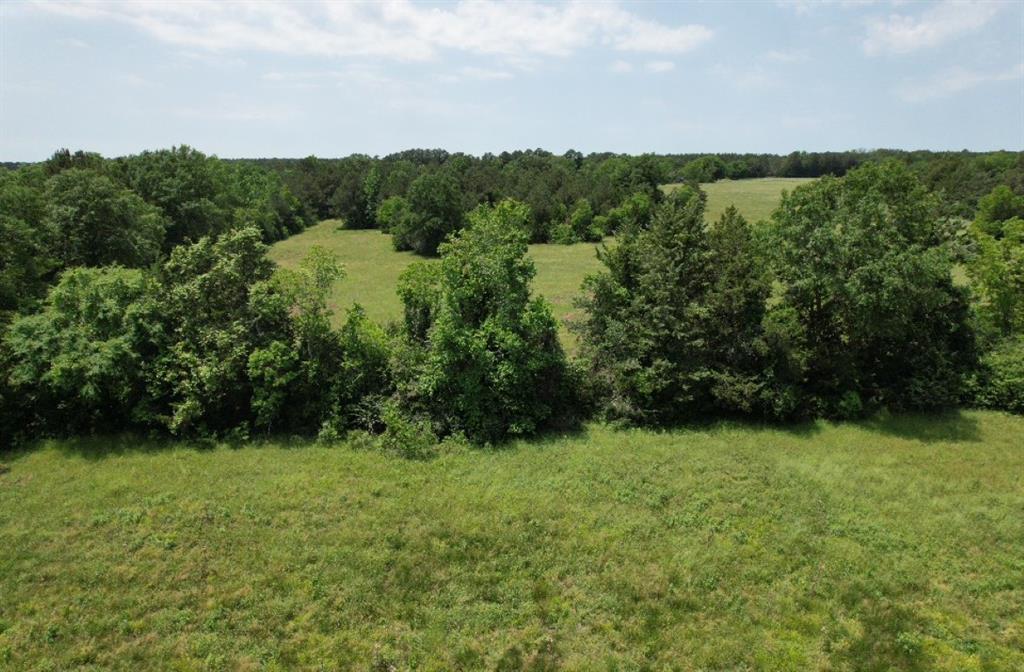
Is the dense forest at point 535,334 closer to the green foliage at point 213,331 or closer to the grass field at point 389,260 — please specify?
the green foliage at point 213,331

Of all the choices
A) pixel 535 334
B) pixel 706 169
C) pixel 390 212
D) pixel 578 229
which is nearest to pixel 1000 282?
pixel 535 334

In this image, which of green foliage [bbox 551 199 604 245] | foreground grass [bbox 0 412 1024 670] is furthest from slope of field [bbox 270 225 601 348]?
foreground grass [bbox 0 412 1024 670]

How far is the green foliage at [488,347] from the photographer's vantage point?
2061 centimetres

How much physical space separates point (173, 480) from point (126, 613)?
17.9 feet

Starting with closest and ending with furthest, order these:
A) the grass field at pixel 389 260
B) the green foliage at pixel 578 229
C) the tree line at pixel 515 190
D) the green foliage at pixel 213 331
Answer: the green foliage at pixel 213 331, the grass field at pixel 389 260, the tree line at pixel 515 190, the green foliage at pixel 578 229

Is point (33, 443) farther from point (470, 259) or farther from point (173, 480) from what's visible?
point (470, 259)

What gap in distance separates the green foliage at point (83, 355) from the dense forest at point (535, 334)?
0.07 m

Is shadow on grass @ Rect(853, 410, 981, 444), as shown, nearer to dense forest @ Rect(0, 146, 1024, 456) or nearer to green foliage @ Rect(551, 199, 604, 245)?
dense forest @ Rect(0, 146, 1024, 456)

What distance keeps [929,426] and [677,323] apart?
32.2 ft

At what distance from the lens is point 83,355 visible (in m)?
19.4

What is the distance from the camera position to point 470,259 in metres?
21.8

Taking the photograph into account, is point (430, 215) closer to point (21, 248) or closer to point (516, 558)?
point (21, 248)

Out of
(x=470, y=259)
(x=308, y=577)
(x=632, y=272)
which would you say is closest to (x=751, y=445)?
(x=632, y=272)

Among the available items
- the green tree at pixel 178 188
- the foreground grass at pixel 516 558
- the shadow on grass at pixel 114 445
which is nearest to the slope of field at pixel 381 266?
the green tree at pixel 178 188
